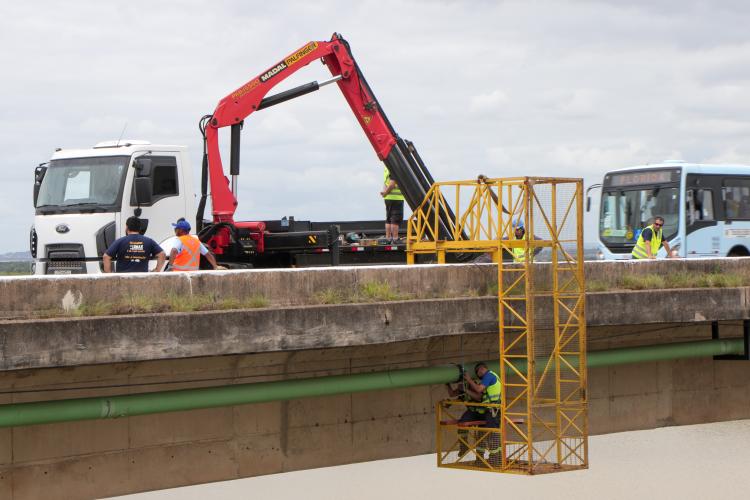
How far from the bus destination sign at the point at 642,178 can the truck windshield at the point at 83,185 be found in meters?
14.2

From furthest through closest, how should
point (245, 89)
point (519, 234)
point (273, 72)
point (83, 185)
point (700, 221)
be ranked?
1. point (700, 221)
2. point (273, 72)
3. point (245, 89)
4. point (83, 185)
5. point (519, 234)

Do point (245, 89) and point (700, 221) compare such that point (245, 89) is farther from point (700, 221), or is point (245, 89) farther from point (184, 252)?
point (700, 221)

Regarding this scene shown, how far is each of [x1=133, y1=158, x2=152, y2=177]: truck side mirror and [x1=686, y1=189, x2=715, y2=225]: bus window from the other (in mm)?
14025

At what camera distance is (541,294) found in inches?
593

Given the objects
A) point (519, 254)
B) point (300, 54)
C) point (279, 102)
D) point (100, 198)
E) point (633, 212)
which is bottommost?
point (519, 254)

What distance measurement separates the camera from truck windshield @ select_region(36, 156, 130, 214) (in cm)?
1895

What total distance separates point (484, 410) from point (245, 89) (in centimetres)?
990

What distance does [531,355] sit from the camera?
47.9ft

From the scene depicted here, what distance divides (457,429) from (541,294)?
6.66 ft

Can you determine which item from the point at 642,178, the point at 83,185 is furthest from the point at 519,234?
the point at 642,178

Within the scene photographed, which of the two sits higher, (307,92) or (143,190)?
(307,92)

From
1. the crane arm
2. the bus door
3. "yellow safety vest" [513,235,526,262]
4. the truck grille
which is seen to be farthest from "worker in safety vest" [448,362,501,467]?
the bus door

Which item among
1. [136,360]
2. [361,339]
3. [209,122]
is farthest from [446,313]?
[209,122]

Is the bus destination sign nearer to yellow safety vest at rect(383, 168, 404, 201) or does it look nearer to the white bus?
the white bus
